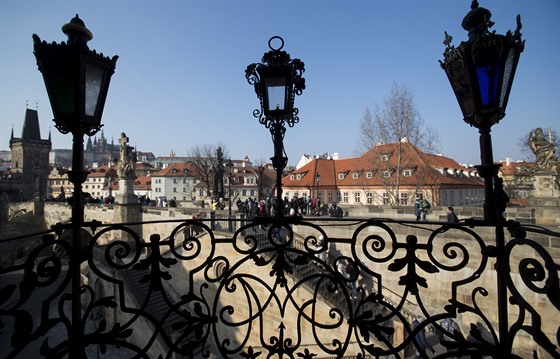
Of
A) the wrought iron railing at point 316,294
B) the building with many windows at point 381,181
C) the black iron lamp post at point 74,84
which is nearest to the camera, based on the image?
the wrought iron railing at point 316,294

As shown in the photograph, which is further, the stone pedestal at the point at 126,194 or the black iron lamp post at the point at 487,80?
the stone pedestal at the point at 126,194

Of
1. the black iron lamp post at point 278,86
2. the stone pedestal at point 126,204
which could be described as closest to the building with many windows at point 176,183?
the stone pedestal at point 126,204

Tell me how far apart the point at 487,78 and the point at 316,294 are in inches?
78.7

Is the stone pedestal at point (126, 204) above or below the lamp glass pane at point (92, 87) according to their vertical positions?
below

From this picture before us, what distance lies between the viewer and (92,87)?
2254mm

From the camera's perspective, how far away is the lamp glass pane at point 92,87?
7.27 feet

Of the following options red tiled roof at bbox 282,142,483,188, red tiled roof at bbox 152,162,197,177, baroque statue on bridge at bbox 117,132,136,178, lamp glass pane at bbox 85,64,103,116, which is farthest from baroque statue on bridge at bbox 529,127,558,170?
red tiled roof at bbox 152,162,197,177

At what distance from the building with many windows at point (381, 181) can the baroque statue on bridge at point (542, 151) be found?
11.4 metres

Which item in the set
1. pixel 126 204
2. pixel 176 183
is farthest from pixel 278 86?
pixel 176 183

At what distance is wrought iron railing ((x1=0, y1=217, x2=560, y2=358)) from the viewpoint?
71.0 inches

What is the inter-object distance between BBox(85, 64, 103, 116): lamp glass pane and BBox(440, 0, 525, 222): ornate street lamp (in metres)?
2.74

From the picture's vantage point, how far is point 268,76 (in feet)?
8.50

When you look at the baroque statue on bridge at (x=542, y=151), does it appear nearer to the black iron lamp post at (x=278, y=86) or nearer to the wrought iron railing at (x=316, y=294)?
the wrought iron railing at (x=316, y=294)

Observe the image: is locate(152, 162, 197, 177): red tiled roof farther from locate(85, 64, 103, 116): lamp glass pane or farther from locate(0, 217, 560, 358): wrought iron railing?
locate(85, 64, 103, 116): lamp glass pane
